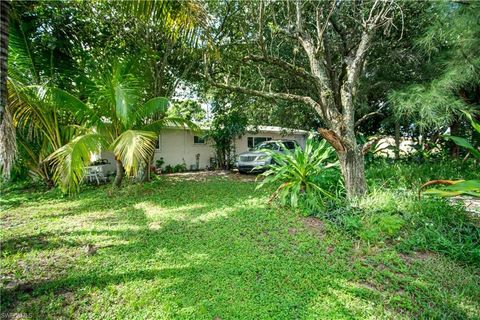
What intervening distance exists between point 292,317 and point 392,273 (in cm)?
162

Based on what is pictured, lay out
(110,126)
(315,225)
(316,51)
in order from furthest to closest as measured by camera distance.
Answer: (110,126), (316,51), (315,225)

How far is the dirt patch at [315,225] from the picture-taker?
169 inches

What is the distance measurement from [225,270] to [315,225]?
6.91 feet

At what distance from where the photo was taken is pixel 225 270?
3211 mm

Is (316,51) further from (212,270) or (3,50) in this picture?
(3,50)

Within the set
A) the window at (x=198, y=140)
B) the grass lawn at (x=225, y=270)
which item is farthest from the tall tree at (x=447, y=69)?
the window at (x=198, y=140)

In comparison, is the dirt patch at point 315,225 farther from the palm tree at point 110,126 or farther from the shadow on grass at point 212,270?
the palm tree at point 110,126

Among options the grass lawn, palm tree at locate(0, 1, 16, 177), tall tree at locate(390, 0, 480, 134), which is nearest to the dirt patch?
the grass lawn

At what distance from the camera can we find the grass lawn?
8.38 feet

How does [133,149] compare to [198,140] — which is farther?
[198,140]

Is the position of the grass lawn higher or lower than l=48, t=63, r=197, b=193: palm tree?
lower

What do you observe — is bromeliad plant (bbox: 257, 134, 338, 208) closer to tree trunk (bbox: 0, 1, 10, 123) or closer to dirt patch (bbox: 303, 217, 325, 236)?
dirt patch (bbox: 303, 217, 325, 236)


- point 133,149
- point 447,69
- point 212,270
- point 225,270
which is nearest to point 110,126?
point 133,149

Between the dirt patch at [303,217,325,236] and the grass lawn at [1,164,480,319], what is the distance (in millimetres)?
37
